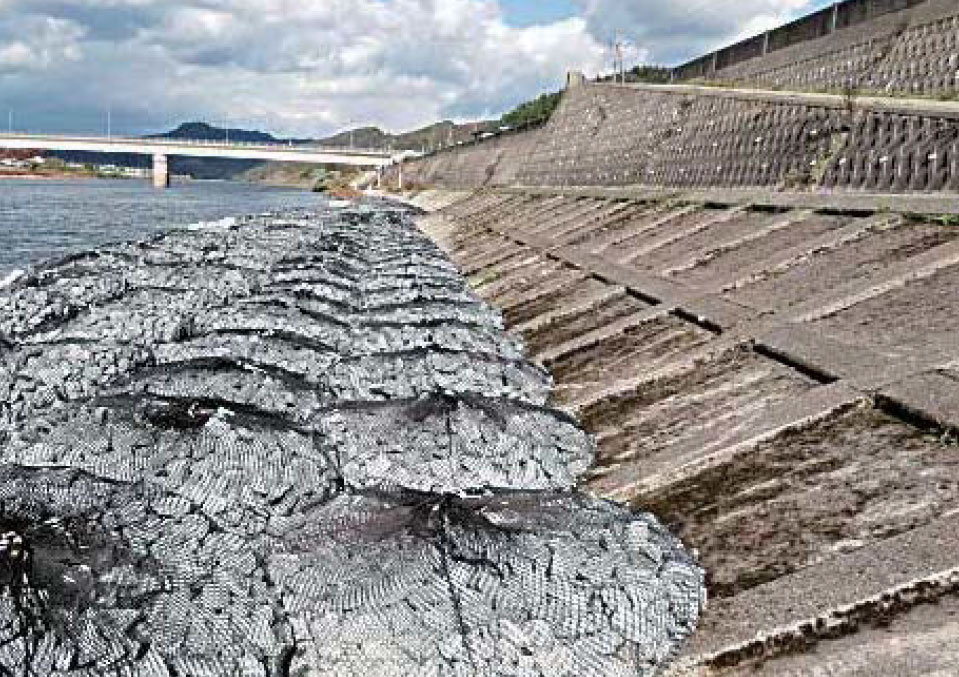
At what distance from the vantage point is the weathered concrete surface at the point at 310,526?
13.7 ft

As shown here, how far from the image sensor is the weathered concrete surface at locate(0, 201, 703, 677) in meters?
4.19

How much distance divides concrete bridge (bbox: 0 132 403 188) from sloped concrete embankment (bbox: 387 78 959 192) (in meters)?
72.2

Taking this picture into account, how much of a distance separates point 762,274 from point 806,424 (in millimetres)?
4847

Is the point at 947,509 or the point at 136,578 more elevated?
the point at 947,509

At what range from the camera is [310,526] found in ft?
17.0

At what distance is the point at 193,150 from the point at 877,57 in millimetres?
108152

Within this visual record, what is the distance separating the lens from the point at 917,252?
358 inches

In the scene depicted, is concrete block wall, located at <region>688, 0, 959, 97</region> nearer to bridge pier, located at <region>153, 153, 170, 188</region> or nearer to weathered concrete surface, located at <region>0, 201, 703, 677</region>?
weathered concrete surface, located at <region>0, 201, 703, 677</region>

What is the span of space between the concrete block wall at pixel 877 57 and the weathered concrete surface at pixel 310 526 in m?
15.8

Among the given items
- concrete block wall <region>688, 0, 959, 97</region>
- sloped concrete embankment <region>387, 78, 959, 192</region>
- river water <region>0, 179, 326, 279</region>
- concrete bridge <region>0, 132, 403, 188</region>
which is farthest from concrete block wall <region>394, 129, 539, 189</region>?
concrete bridge <region>0, 132, 403, 188</region>

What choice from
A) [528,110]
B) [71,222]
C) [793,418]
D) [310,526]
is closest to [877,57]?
[793,418]

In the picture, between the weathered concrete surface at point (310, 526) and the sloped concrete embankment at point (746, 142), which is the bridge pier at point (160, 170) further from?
the weathered concrete surface at point (310, 526)

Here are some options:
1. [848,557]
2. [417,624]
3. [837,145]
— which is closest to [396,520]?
[417,624]

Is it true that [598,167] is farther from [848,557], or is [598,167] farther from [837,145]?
[848,557]
